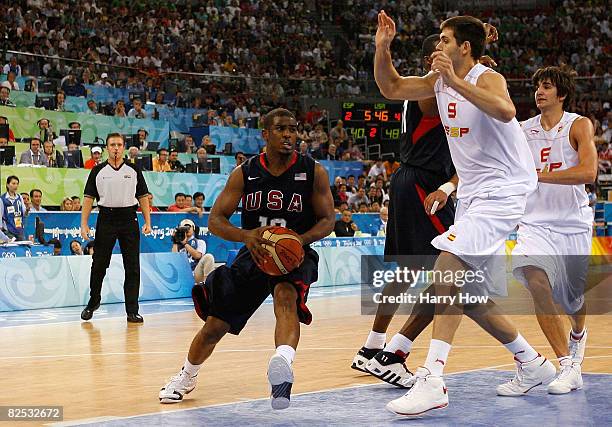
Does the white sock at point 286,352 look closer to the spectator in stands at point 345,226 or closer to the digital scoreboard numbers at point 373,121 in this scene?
the spectator in stands at point 345,226

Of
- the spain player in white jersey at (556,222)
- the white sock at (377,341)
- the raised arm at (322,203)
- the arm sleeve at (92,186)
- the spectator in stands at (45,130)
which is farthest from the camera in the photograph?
the spectator in stands at (45,130)

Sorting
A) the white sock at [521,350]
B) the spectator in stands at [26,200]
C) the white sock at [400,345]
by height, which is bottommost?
the white sock at [400,345]

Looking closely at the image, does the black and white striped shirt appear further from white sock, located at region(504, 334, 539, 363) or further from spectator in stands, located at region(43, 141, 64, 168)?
white sock, located at region(504, 334, 539, 363)

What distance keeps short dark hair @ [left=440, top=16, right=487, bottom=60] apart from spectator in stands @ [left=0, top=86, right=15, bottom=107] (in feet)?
48.2

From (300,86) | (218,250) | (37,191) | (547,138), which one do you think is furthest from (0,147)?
(547,138)

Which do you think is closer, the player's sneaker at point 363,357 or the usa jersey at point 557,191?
the usa jersey at point 557,191

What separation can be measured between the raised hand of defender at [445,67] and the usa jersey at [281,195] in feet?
4.02

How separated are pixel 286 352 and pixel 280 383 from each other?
0.69ft

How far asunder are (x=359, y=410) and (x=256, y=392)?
105 centimetres

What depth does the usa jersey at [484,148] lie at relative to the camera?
5699 millimetres

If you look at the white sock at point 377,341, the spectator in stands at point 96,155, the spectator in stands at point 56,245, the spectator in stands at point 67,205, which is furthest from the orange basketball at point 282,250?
the spectator in stands at point 96,155

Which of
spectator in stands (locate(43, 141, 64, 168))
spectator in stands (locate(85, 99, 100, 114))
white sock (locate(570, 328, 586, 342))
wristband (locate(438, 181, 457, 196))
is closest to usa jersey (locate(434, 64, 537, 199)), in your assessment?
wristband (locate(438, 181, 457, 196))

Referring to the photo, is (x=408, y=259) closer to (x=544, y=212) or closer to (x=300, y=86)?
(x=544, y=212)

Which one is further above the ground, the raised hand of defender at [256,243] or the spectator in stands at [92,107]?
the spectator in stands at [92,107]
